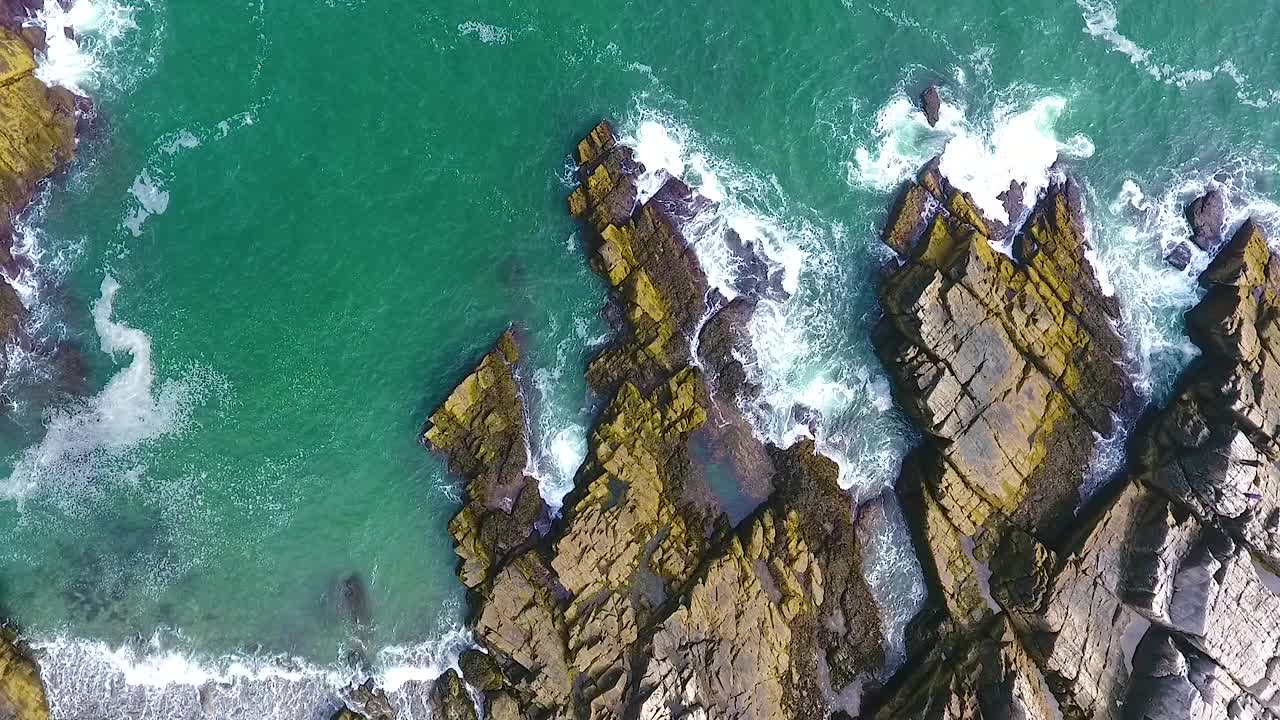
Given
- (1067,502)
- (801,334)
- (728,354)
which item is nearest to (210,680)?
(728,354)

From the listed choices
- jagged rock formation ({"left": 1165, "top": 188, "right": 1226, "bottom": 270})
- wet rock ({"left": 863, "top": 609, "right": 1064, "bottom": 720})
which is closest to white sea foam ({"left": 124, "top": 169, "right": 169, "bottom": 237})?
wet rock ({"left": 863, "top": 609, "right": 1064, "bottom": 720})

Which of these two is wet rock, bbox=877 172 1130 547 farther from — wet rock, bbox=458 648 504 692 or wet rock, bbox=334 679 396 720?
wet rock, bbox=334 679 396 720

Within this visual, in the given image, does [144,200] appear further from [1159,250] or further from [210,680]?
[1159,250]

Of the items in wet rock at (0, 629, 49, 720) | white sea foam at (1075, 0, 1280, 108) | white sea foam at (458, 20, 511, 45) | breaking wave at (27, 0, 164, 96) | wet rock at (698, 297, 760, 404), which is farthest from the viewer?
white sea foam at (1075, 0, 1280, 108)

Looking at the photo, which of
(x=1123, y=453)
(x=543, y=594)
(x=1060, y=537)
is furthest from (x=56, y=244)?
(x=1123, y=453)

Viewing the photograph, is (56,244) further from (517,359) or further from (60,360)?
(517,359)

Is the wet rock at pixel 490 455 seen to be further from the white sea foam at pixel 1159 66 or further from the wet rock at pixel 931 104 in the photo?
the white sea foam at pixel 1159 66

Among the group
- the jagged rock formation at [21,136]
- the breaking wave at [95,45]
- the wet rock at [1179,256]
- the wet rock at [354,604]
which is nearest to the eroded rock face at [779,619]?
the wet rock at [354,604]
